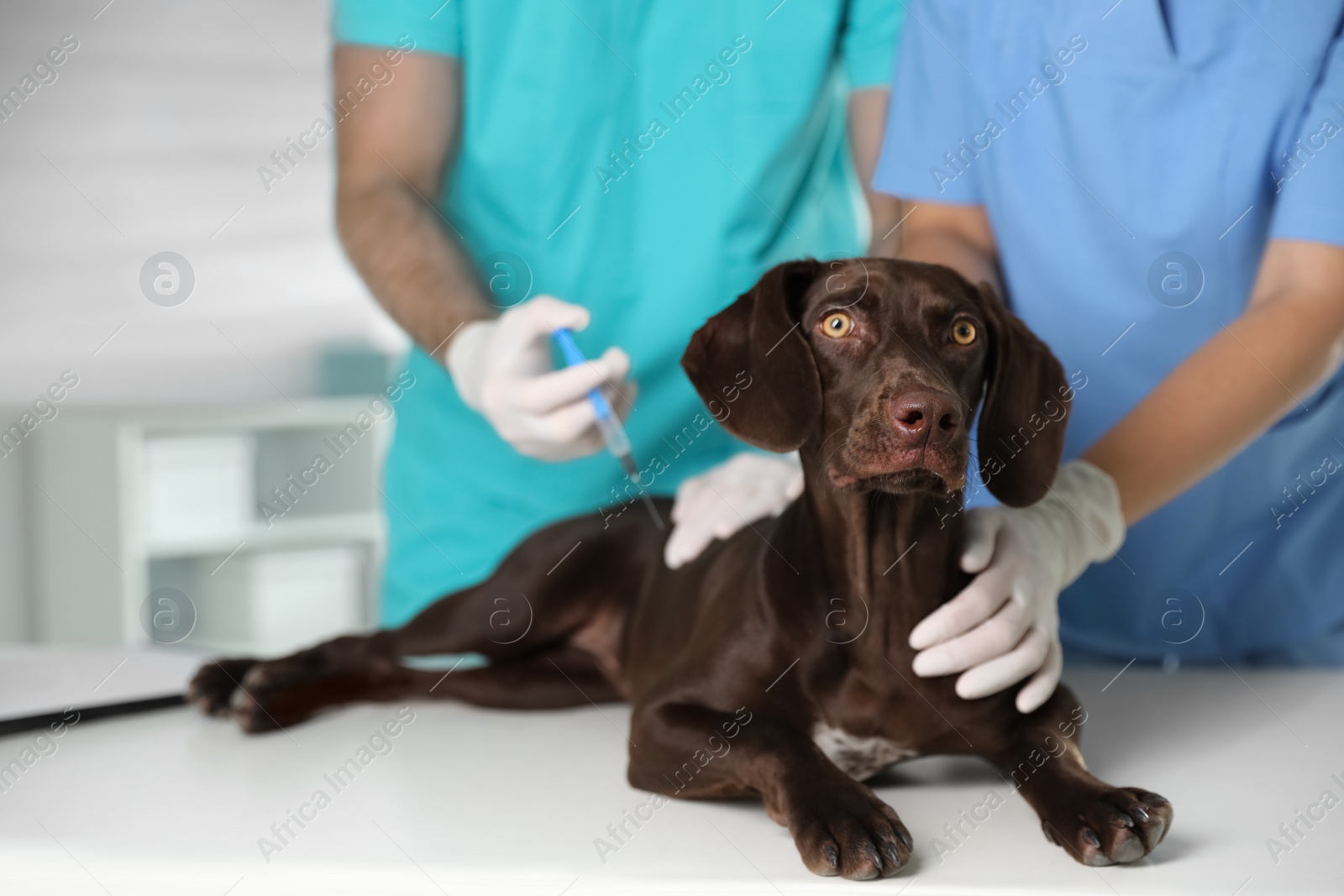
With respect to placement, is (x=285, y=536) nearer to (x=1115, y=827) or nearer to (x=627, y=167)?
(x=627, y=167)

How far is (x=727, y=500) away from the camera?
4.99 feet

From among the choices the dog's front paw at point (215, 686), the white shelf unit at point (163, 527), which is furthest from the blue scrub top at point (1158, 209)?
the white shelf unit at point (163, 527)

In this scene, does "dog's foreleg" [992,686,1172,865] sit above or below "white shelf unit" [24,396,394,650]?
above

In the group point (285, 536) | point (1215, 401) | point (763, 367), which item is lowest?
point (285, 536)

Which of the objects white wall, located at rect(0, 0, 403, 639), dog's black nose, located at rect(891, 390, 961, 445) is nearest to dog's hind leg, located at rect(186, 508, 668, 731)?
dog's black nose, located at rect(891, 390, 961, 445)

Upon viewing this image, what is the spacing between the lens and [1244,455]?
162 cm

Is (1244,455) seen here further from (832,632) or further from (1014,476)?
(832,632)

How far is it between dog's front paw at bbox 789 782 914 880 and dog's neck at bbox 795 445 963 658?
0.80 ft

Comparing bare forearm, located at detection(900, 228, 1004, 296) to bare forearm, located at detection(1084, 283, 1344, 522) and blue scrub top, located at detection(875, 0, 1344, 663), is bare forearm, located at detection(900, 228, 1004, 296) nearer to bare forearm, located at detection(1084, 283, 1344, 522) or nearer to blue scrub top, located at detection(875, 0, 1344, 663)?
blue scrub top, located at detection(875, 0, 1344, 663)

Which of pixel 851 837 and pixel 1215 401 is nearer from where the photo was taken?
pixel 851 837

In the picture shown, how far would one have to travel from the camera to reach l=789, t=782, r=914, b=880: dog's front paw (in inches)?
34.9

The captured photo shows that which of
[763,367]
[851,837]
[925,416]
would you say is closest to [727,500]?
[763,367]

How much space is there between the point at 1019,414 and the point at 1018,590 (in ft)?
0.58

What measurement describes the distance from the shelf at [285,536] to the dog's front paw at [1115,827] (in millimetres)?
3510
